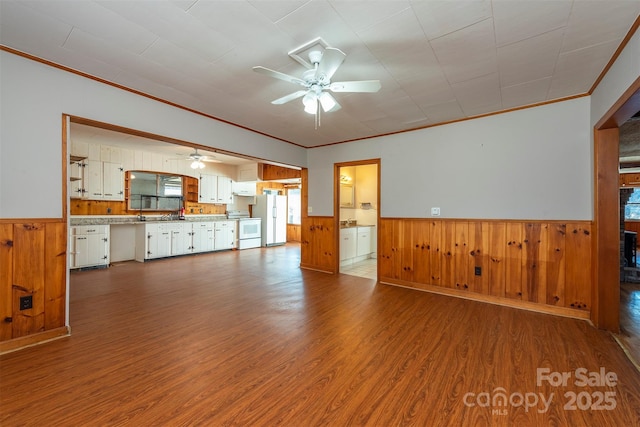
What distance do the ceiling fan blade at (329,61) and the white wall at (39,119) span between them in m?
2.23

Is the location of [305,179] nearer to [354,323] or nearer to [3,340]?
[354,323]

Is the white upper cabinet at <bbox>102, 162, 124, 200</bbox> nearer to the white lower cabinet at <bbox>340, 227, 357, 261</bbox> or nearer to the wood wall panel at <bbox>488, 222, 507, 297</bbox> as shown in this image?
the white lower cabinet at <bbox>340, 227, 357, 261</bbox>

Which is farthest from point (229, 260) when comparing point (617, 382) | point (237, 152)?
point (617, 382)

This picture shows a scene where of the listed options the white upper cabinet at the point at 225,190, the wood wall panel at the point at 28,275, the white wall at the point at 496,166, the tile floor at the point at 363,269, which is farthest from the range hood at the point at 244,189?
the wood wall panel at the point at 28,275

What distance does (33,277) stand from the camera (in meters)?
2.41

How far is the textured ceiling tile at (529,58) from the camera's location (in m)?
2.12

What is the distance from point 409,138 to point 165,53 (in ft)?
11.3

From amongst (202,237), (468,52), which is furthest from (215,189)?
(468,52)

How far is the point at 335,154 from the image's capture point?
5.26 meters

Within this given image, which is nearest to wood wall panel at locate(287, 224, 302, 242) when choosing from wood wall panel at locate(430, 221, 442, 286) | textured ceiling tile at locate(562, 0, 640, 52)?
wood wall panel at locate(430, 221, 442, 286)

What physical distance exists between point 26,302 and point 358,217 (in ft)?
20.3

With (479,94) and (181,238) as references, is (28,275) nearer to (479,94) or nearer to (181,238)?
(181,238)

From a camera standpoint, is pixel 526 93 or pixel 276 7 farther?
pixel 526 93

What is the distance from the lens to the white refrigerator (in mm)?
8766
